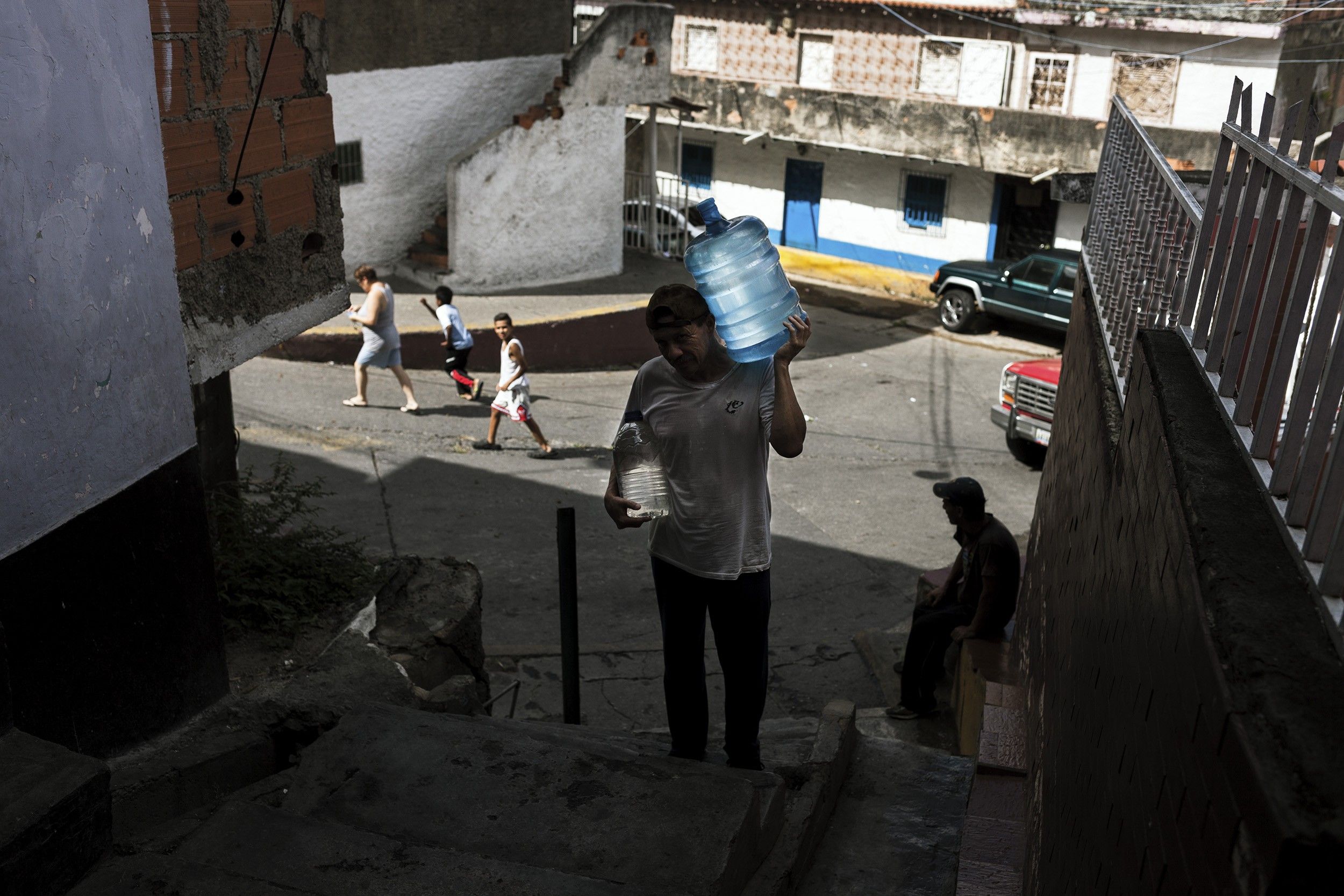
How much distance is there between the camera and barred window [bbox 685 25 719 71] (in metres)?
26.2

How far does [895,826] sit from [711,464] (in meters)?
1.55

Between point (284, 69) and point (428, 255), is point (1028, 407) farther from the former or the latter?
point (284, 69)

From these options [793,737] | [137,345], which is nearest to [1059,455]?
[793,737]

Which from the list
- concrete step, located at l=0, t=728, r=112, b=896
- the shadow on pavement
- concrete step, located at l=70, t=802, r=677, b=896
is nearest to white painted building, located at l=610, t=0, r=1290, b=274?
the shadow on pavement

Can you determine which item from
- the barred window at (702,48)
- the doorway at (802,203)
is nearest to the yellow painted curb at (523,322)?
the doorway at (802,203)

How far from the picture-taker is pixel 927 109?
22.1 metres

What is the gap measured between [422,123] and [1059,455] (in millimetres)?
11573

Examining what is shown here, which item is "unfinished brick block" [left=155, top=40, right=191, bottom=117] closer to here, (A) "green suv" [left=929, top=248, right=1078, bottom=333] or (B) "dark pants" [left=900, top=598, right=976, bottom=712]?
(B) "dark pants" [left=900, top=598, right=976, bottom=712]

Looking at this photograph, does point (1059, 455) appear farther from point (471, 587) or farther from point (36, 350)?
point (36, 350)

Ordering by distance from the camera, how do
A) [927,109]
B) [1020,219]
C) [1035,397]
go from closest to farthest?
[1035,397]
[927,109]
[1020,219]

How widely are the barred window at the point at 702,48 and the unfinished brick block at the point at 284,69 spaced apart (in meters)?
23.1

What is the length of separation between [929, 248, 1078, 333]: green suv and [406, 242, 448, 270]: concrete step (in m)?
8.60

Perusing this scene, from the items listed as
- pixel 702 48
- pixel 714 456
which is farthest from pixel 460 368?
pixel 702 48

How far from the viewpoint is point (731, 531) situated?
3.57 meters
